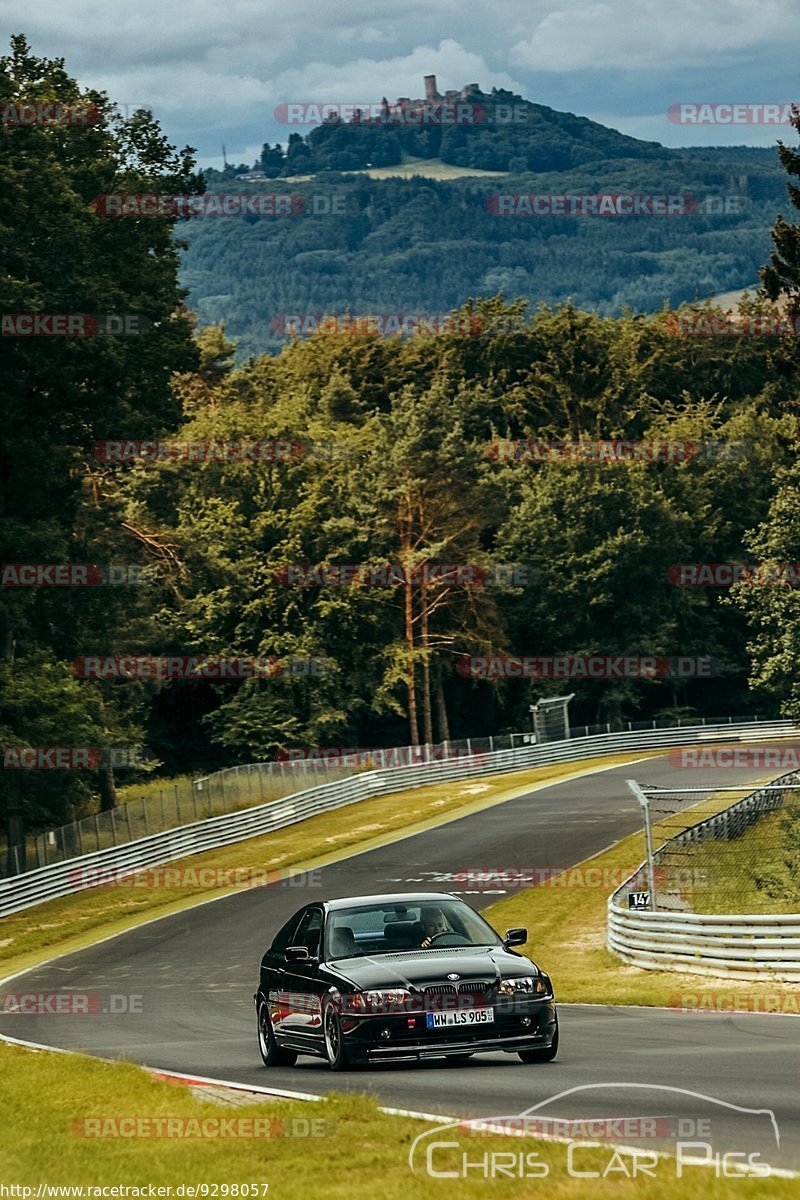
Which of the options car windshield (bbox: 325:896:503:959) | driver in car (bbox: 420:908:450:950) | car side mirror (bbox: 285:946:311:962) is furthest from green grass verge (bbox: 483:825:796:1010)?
car side mirror (bbox: 285:946:311:962)

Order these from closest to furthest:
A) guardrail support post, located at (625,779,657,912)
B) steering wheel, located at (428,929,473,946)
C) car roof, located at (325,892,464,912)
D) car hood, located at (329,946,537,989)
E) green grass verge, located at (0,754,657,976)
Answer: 1. car hood, located at (329,946,537,989)
2. steering wheel, located at (428,929,473,946)
3. car roof, located at (325,892,464,912)
4. guardrail support post, located at (625,779,657,912)
5. green grass verge, located at (0,754,657,976)

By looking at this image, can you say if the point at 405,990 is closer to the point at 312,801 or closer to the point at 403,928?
the point at 403,928

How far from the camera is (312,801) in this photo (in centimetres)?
6094

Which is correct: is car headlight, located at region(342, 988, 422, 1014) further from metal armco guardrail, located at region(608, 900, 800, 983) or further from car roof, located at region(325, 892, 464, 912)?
metal armco guardrail, located at region(608, 900, 800, 983)

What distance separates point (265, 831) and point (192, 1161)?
47380mm

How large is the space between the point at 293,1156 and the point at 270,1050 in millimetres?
6106

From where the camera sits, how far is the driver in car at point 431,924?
15.3 metres

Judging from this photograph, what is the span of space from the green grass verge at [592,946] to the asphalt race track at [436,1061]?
466 millimetres

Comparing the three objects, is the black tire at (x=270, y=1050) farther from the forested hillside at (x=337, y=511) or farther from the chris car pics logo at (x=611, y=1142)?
Answer: the forested hillside at (x=337, y=511)

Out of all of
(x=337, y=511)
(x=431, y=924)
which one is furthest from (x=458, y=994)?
(x=337, y=511)

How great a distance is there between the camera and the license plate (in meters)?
13.9

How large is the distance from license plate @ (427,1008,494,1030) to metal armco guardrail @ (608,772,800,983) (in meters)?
9.03

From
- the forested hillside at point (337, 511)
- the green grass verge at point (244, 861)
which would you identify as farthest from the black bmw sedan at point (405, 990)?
the forested hillside at point (337, 511)

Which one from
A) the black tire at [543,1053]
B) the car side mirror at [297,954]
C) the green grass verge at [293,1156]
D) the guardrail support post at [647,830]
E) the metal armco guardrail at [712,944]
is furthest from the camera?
the guardrail support post at [647,830]
